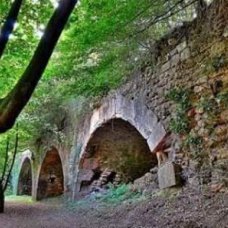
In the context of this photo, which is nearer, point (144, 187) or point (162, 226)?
point (162, 226)

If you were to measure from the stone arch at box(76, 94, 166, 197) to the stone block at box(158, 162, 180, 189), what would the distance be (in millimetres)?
592

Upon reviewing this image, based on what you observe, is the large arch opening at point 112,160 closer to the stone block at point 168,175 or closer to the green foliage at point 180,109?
the stone block at point 168,175

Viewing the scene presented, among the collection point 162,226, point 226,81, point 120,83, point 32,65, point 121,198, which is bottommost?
point 162,226

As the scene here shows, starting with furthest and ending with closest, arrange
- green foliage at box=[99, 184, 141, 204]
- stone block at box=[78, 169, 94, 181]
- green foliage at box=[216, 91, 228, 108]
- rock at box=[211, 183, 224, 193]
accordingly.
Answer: stone block at box=[78, 169, 94, 181] → green foliage at box=[99, 184, 141, 204] → green foliage at box=[216, 91, 228, 108] → rock at box=[211, 183, 224, 193]

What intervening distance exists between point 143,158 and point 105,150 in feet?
3.89

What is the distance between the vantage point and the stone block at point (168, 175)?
6125 mm

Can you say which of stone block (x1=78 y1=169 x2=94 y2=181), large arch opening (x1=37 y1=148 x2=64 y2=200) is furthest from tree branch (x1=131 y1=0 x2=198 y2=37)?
large arch opening (x1=37 y1=148 x2=64 y2=200)

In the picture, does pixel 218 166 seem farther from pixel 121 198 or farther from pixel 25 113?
pixel 25 113

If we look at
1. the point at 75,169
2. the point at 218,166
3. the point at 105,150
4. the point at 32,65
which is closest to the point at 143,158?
the point at 105,150

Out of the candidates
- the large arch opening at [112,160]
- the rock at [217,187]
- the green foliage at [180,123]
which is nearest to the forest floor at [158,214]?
the rock at [217,187]

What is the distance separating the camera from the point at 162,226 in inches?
191

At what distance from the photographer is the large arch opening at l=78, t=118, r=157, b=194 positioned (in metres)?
11.0

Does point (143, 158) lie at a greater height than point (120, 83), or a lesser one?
lesser

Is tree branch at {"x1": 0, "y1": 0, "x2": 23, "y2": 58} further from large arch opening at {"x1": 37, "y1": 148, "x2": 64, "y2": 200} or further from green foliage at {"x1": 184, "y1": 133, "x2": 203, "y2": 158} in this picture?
large arch opening at {"x1": 37, "y1": 148, "x2": 64, "y2": 200}
